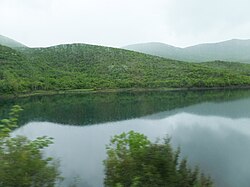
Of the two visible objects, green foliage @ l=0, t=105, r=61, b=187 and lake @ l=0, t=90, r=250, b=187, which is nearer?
green foliage @ l=0, t=105, r=61, b=187

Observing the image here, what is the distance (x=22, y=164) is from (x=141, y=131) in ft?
115

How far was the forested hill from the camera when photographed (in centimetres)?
11919

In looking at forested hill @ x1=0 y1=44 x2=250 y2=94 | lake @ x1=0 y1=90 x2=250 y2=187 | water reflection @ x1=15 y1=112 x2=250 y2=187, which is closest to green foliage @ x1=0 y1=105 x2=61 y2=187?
lake @ x1=0 y1=90 x2=250 y2=187

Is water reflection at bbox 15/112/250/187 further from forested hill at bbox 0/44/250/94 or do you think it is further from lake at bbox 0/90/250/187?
forested hill at bbox 0/44/250/94

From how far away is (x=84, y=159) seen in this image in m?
27.8

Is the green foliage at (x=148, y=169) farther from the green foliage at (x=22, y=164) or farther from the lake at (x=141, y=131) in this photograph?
the lake at (x=141, y=131)

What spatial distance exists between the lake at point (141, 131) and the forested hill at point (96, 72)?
4479 centimetres

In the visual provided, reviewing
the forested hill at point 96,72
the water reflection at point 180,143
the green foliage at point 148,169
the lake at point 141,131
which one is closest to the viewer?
the green foliage at point 148,169

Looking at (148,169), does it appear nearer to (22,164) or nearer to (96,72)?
(22,164)

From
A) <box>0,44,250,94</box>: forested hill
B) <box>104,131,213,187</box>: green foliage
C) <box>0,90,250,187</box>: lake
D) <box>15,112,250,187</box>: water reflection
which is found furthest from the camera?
<box>0,44,250,94</box>: forested hill

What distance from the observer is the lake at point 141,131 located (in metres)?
23.7

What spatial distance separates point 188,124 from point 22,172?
41961mm

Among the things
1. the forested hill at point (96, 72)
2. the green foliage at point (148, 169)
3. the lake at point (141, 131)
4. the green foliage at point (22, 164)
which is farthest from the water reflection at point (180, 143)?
the forested hill at point (96, 72)

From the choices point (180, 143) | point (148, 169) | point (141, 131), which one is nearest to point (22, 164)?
point (148, 169)
